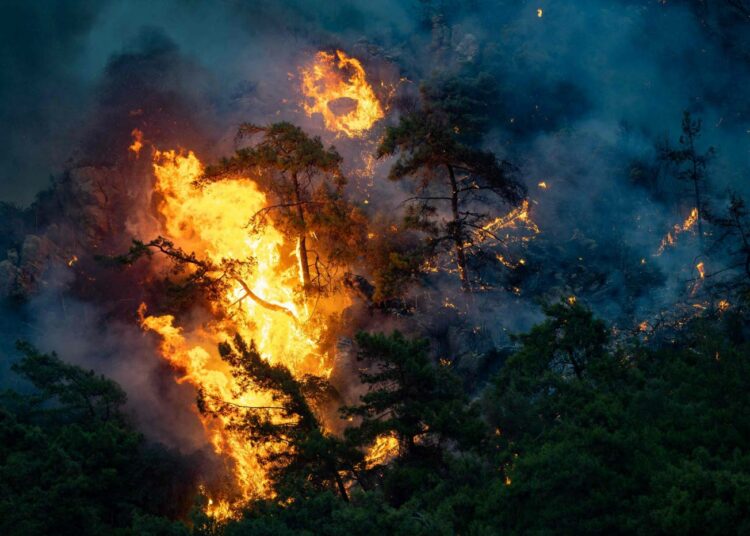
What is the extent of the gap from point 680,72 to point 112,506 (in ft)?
84.6

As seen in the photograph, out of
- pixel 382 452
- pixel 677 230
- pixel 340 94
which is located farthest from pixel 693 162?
pixel 382 452

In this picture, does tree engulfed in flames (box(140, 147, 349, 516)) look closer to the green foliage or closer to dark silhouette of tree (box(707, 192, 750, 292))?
the green foliage

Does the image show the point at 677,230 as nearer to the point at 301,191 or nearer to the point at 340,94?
the point at 301,191

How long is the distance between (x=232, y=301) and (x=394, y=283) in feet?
19.4

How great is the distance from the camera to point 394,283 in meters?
19.8

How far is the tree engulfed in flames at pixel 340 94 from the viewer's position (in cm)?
2728

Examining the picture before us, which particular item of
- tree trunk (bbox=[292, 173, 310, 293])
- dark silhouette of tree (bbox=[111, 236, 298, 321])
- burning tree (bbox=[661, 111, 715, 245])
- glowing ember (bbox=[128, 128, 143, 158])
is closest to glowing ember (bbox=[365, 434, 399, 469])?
tree trunk (bbox=[292, 173, 310, 293])

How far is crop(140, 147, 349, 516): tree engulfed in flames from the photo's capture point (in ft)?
69.3

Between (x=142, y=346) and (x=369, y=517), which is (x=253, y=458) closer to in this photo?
(x=142, y=346)

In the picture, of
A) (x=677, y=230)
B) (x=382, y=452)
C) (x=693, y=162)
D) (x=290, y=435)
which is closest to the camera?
(x=290, y=435)

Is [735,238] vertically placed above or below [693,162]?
below

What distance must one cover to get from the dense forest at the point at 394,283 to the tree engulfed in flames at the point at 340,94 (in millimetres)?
127

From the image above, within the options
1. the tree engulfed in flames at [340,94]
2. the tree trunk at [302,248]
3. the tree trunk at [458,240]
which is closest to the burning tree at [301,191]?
the tree trunk at [302,248]

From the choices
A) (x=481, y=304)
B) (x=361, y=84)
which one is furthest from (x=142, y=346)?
(x=361, y=84)
